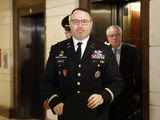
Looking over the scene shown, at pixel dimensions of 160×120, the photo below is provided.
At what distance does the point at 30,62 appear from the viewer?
7.45 metres

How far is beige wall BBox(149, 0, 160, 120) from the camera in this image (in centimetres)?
411

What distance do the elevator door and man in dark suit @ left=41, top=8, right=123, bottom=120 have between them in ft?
14.9

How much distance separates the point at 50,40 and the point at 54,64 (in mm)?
3585

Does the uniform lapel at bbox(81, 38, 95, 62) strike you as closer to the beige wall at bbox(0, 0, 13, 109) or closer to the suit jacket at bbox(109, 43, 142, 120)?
the suit jacket at bbox(109, 43, 142, 120)

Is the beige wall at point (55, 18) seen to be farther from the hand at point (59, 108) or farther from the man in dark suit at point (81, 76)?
the hand at point (59, 108)

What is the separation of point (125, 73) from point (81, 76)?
1774 mm

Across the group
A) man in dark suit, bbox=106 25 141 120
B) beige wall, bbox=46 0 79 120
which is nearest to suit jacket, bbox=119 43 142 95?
man in dark suit, bbox=106 25 141 120

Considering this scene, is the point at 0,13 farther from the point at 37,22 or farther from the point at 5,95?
the point at 5,95

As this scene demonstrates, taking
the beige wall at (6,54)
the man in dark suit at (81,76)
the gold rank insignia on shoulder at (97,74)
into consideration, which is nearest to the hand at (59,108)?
the man in dark suit at (81,76)

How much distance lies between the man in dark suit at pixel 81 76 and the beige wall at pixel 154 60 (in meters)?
1.55

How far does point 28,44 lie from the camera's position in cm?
736

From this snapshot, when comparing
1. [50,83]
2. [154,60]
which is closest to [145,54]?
[154,60]

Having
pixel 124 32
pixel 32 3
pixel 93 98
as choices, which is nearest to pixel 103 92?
pixel 93 98

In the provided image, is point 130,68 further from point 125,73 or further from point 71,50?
point 71,50
